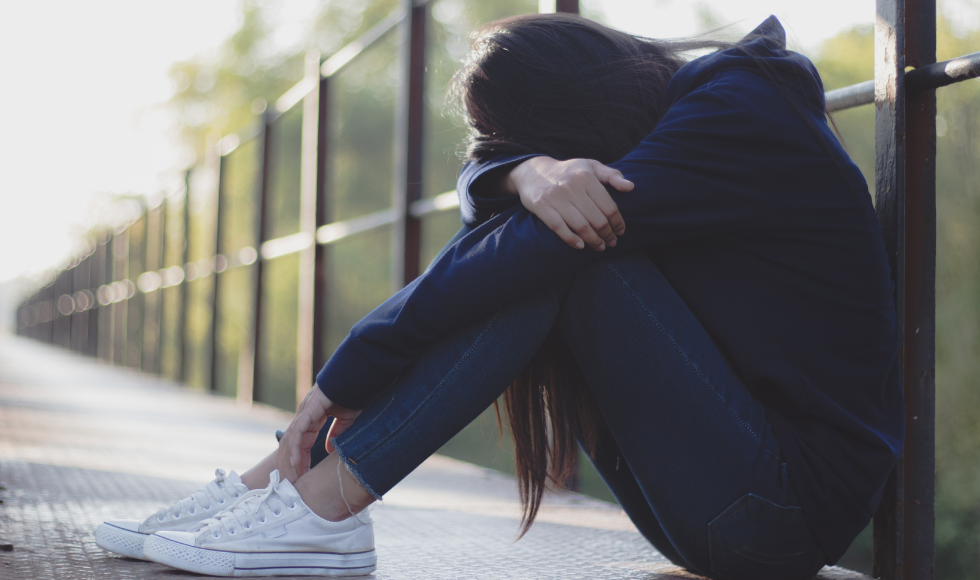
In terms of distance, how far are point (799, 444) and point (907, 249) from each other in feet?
1.08

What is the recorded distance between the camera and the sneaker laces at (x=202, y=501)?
1106mm

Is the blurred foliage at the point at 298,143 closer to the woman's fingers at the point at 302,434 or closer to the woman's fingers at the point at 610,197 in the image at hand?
the woman's fingers at the point at 302,434

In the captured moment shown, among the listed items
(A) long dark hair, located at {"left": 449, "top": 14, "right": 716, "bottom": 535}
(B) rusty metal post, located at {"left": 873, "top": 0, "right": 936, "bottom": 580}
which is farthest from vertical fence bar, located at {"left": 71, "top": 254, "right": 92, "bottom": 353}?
(B) rusty metal post, located at {"left": 873, "top": 0, "right": 936, "bottom": 580}

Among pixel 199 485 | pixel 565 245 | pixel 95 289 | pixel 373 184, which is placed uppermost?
pixel 373 184

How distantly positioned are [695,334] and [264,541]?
1.75 ft

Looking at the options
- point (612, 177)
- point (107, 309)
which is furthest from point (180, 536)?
point (107, 309)

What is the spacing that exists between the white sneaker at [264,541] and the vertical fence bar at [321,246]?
263cm

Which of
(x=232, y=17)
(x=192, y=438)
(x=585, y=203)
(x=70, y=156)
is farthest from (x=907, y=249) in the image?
(x=70, y=156)

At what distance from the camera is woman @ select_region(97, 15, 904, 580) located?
0.90 metres

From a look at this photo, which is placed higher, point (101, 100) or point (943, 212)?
point (101, 100)

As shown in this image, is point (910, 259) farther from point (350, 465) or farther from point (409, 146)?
point (409, 146)

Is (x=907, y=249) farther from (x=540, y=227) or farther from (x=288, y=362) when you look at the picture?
(x=288, y=362)

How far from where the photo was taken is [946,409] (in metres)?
9.39

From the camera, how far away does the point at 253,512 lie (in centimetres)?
101
